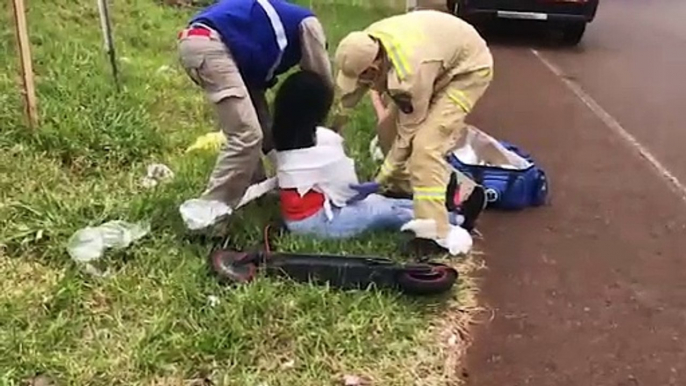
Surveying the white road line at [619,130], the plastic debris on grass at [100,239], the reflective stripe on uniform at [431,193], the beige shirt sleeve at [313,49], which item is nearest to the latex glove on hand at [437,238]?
the reflective stripe on uniform at [431,193]

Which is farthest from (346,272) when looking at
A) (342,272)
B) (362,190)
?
(362,190)

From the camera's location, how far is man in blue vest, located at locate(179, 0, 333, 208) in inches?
170

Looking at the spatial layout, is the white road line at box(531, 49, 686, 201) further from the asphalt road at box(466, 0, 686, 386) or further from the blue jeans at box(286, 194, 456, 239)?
the blue jeans at box(286, 194, 456, 239)

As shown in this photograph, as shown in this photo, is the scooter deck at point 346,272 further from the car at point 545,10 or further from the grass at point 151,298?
the car at point 545,10

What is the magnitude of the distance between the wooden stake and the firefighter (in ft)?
5.99

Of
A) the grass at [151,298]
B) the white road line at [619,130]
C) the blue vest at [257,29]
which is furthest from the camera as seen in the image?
the white road line at [619,130]

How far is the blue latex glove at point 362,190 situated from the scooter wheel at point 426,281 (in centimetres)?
70

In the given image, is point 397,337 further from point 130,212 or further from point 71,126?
point 71,126

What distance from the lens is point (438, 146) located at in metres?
4.62

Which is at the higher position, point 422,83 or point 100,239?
point 422,83

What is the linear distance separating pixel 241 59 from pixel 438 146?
3.24 ft

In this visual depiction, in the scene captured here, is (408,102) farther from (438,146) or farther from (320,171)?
(320,171)

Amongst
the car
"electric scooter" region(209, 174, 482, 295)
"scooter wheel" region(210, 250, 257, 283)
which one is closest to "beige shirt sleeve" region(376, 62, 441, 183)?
"electric scooter" region(209, 174, 482, 295)

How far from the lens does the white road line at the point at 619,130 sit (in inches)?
244
